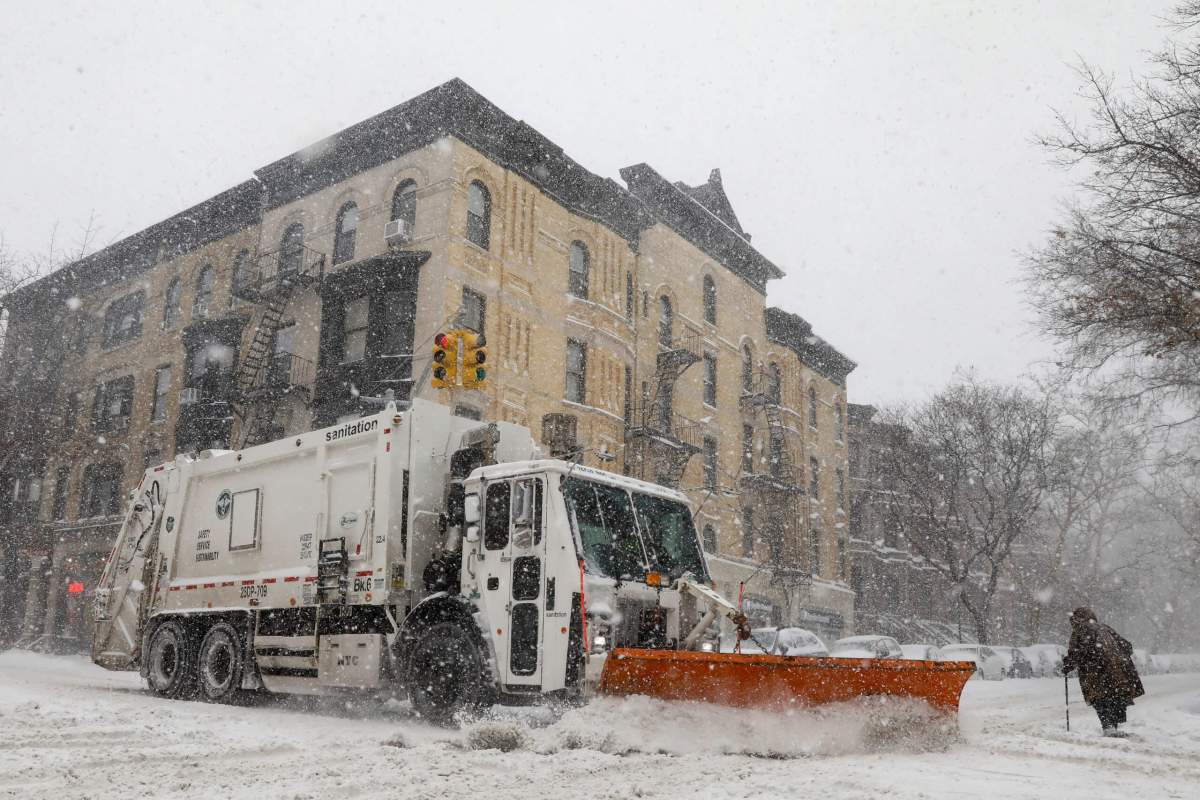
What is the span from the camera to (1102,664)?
10.3 metres

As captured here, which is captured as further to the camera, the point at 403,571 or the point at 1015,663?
the point at 1015,663

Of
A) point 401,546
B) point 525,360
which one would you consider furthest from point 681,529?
point 525,360

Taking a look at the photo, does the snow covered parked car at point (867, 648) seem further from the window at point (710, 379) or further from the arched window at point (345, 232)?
the arched window at point (345, 232)

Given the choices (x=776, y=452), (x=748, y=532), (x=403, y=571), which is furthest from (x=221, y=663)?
(x=776, y=452)

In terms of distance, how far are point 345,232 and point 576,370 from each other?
282 inches

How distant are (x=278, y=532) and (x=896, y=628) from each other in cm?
3707

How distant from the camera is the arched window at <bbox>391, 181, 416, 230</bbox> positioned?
24.3 meters

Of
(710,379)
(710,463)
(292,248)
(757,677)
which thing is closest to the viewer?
(757,677)

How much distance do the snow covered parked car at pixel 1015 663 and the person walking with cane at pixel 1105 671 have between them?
21.6m

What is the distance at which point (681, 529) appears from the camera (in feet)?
33.5

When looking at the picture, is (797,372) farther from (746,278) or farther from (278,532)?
(278,532)

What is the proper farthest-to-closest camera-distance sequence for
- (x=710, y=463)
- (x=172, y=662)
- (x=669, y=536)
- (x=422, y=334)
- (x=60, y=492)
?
1. (x=60, y=492)
2. (x=710, y=463)
3. (x=422, y=334)
4. (x=172, y=662)
5. (x=669, y=536)

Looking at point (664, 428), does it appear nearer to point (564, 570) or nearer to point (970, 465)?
point (970, 465)

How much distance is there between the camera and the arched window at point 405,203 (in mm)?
24328
